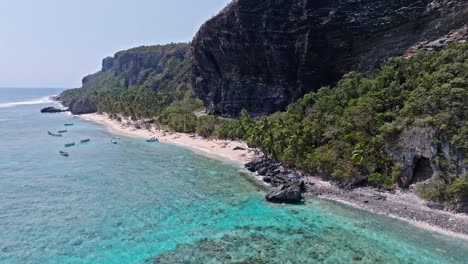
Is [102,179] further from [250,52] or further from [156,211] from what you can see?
[250,52]

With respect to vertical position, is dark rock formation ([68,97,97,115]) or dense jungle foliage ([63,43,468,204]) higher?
dense jungle foliage ([63,43,468,204])

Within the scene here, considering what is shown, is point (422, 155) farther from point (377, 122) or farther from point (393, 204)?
point (377, 122)

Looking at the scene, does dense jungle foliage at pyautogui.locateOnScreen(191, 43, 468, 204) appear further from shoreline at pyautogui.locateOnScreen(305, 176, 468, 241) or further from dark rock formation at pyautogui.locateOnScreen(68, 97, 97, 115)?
dark rock formation at pyautogui.locateOnScreen(68, 97, 97, 115)

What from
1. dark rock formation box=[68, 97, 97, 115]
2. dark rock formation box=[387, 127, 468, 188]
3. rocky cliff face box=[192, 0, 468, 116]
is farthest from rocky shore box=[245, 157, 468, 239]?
dark rock formation box=[68, 97, 97, 115]

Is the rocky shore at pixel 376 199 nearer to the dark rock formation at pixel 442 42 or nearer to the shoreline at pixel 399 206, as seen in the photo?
the shoreline at pixel 399 206

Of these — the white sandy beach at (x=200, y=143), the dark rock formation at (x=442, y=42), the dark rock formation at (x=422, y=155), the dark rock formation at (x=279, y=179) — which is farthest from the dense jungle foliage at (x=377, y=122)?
the dark rock formation at (x=442, y=42)
